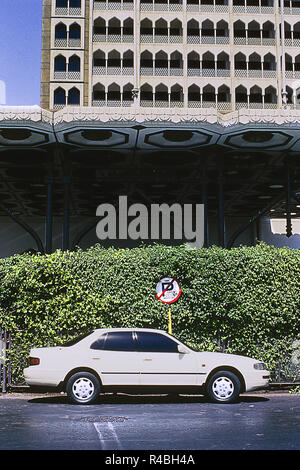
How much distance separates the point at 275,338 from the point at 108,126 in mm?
13259

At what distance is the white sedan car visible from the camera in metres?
10.2

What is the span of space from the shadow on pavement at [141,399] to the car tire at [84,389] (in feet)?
1.17

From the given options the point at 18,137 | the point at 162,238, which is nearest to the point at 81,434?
the point at 18,137

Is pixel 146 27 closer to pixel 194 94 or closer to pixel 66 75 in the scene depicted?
pixel 194 94

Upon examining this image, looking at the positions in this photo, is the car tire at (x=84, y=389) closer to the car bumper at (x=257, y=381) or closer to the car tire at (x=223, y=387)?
the car tire at (x=223, y=387)

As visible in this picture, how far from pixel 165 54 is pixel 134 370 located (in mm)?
51510

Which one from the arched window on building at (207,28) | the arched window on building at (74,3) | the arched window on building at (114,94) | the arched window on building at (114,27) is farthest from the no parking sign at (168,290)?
the arched window on building at (74,3)

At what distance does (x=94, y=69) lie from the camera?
56.1m

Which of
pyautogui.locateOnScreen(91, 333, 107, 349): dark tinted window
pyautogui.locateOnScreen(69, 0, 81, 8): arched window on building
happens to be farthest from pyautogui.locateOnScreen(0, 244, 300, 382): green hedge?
pyautogui.locateOnScreen(69, 0, 81, 8): arched window on building

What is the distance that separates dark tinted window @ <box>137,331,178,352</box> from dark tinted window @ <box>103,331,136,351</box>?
0.59ft

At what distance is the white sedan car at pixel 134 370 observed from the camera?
10203 mm

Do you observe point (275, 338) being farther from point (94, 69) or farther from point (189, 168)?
point (94, 69)

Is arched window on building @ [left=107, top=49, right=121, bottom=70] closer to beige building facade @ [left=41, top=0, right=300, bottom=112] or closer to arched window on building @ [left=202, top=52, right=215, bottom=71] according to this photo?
beige building facade @ [left=41, top=0, right=300, bottom=112]

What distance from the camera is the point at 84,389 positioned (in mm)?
10266
